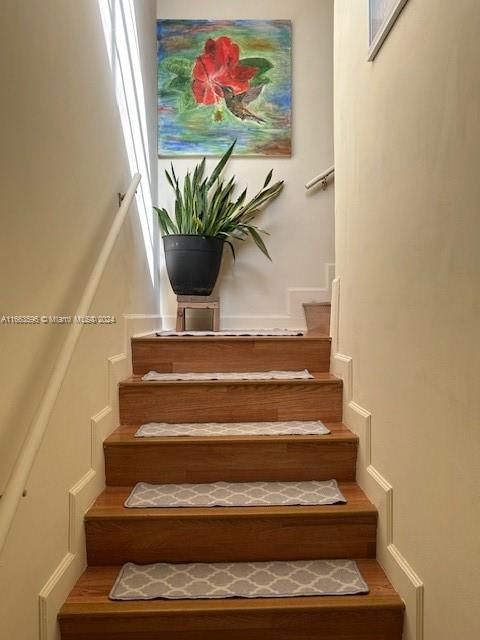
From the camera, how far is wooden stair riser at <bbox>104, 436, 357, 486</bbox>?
6.19ft

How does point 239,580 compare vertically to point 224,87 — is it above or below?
below

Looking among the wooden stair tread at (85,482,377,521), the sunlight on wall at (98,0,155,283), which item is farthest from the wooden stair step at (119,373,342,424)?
the sunlight on wall at (98,0,155,283)

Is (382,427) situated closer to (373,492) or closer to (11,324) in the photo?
(373,492)

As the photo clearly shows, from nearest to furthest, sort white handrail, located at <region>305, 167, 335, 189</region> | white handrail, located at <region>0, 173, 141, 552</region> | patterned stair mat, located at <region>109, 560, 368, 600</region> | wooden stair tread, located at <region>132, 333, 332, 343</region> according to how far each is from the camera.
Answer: white handrail, located at <region>0, 173, 141, 552</region>
patterned stair mat, located at <region>109, 560, 368, 600</region>
wooden stair tread, located at <region>132, 333, 332, 343</region>
white handrail, located at <region>305, 167, 335, 189</region>

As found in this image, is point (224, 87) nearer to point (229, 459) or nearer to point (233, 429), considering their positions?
point (233, 429)

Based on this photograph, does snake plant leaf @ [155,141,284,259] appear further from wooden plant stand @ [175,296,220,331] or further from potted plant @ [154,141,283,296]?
wooden plant stand @ [175,296,220,331]

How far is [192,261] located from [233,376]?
110 centimetres

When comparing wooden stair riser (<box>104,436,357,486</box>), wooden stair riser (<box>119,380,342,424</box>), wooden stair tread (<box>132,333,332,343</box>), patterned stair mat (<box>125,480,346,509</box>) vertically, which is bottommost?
patterned stair mat (<box>125,480,346,509</box>)

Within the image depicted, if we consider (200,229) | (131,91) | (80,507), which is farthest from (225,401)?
(131,91)

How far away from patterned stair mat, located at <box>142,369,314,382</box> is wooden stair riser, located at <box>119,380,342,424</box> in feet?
0.27

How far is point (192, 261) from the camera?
3164mm

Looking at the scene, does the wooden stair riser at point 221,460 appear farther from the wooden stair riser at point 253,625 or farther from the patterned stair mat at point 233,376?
the wooden stair riser at point 253,625

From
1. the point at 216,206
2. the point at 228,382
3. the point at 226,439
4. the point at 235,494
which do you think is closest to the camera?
the point at 235,494

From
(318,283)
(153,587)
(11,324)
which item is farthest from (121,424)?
(318,283)
